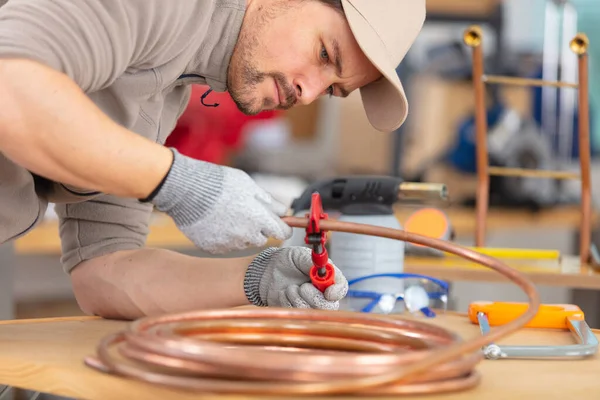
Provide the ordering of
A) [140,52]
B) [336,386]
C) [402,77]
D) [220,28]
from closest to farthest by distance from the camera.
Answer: [336,386] < [140,52] < [220,28] < [402,77]

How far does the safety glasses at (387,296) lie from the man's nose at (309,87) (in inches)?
13.5

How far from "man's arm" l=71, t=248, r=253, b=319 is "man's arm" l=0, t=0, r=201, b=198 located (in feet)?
1.23

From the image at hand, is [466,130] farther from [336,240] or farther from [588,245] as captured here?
[336,240]

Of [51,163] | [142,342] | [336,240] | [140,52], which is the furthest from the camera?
[336,240]

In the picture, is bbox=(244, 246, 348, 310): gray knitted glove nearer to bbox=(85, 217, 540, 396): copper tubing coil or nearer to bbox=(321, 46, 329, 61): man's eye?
bbox=(85, 217, 540, 396): copper tubing coil

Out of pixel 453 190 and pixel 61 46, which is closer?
pixel 61 46

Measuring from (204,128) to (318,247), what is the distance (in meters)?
2.19

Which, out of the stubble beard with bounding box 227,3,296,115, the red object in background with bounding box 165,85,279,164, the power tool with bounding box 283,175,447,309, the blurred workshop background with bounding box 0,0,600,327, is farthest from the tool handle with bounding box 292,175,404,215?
the blurred workshop background with bounding box 0,0,600,327

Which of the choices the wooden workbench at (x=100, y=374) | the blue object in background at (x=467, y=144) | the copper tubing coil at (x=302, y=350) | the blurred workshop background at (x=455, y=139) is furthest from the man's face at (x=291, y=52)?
the blue object in background at (x=467, y=144)

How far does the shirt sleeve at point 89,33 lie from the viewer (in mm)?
1235

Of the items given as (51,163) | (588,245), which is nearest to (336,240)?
(51,163)

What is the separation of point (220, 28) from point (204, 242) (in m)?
0.45

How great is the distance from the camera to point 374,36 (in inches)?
64.8

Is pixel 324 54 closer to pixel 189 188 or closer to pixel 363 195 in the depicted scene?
pixel 363 195
